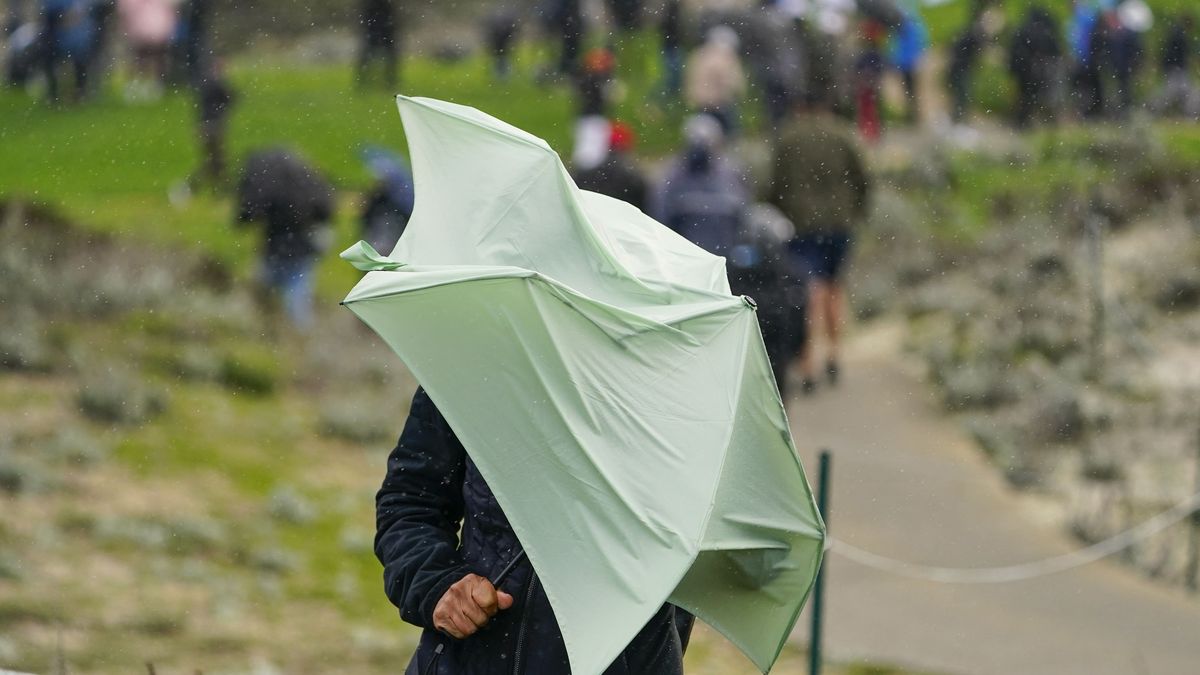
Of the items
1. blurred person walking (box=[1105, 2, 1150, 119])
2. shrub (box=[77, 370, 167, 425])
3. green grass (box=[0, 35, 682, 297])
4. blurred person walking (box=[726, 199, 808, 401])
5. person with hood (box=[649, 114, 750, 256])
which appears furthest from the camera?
blurred person walking (box=[1105, 2, 1150, 119])

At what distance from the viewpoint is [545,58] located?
72.3 feet

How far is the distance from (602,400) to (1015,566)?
7.04 meters

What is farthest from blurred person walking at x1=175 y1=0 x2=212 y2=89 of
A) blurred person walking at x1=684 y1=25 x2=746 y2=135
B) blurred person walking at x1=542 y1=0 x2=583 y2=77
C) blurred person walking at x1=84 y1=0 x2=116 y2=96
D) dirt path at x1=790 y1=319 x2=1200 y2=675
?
dirt path at x1=790 y1=319 x2=1200 y2=675

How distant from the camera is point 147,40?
19.4m

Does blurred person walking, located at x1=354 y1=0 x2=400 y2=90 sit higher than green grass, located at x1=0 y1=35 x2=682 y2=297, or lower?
higher

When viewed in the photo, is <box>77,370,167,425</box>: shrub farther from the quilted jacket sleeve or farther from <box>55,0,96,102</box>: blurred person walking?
→ <box>55,0,96,102</box>: blurred person walking

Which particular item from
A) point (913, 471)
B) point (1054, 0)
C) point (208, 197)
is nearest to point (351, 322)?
point (208, 197)

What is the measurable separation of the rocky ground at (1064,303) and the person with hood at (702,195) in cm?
238

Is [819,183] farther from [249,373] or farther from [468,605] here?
[468,605]

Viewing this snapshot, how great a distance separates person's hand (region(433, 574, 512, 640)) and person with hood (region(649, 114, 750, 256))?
7791 mm

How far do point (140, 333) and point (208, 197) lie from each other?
4566 millimetres

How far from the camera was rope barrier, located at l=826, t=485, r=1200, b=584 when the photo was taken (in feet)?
30.4

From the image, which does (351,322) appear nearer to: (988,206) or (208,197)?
(208,197)

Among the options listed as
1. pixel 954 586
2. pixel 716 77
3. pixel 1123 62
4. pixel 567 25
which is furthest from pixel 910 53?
pixel 954 586
